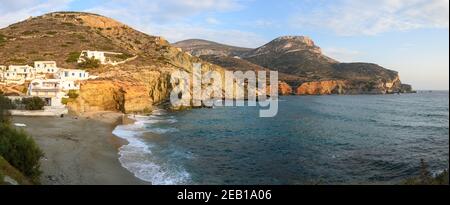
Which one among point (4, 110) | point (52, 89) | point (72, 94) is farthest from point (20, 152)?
point (72, 94)

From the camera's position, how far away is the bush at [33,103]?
5056 cm

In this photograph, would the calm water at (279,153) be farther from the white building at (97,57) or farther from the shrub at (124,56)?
the shrub at (124,56)

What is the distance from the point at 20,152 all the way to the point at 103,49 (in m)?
83.9

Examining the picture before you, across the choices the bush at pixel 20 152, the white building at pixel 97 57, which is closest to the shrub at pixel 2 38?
the white building at pixel 97 57

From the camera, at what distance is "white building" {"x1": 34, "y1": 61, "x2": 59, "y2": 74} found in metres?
71.2

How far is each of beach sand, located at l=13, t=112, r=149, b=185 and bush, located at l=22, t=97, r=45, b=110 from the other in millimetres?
4586

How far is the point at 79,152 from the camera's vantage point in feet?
90.9

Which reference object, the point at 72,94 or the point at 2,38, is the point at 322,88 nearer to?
the point at 2,38

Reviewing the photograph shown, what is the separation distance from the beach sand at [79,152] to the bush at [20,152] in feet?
3.99

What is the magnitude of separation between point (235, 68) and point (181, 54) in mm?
84478

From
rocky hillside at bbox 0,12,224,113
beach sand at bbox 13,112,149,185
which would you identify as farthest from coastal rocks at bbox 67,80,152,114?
beach sand at bbox 13,112,149,185

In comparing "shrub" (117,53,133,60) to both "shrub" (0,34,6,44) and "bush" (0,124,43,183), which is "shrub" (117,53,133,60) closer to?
"shrub" (0,34,6,44)
